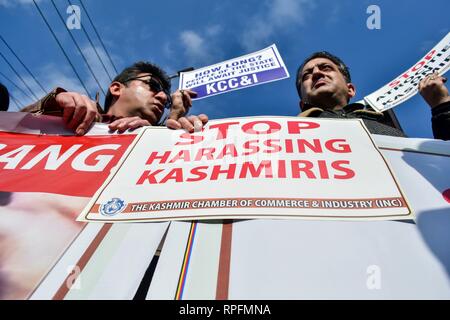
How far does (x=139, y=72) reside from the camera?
2900 millimetres

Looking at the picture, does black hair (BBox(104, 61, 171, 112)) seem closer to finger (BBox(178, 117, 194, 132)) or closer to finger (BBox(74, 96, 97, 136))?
finger (BBox(74, 96, 97, 136))

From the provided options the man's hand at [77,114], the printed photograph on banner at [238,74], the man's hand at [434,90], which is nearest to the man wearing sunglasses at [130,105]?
the man's hand at [77,114]

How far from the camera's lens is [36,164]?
1.11 meters

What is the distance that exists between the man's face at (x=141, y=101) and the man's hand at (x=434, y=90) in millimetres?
1922

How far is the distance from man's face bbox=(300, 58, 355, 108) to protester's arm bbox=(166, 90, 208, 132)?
0.93m

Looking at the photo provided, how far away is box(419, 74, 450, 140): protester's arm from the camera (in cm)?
178

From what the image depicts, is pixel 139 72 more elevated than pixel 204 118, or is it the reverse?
pixel 139 72

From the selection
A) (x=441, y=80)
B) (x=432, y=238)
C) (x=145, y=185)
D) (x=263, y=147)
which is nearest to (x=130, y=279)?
(x=145, y=185)

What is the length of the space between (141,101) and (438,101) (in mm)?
2107

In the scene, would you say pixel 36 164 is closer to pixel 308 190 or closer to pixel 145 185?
pixel 145 185

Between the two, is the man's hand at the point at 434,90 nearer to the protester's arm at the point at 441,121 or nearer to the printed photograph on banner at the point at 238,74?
the protester's arm at the point at 441,121

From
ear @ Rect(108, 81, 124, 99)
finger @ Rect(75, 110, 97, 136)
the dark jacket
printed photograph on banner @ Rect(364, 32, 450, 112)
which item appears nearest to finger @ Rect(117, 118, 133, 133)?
finger @ Rect(75, 110, 97, 136)

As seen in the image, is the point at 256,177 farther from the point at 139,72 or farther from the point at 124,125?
the point at 139,72

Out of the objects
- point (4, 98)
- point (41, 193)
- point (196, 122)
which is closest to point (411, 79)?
point (196, 122)
